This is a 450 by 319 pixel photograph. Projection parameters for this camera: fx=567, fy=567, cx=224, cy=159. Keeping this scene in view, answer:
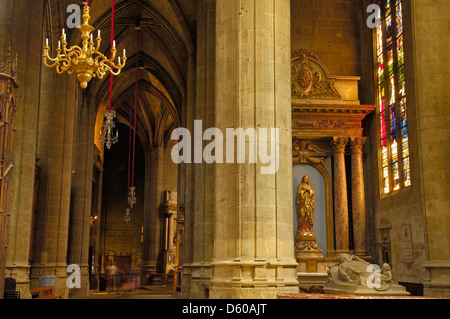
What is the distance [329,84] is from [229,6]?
823cm

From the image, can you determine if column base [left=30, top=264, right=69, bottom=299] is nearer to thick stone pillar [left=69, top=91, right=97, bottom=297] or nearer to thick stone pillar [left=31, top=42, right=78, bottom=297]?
thick stone pillar [left=31, top=42, right=78, bottom=297]

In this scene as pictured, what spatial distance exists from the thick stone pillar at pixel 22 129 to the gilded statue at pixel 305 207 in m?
7.85

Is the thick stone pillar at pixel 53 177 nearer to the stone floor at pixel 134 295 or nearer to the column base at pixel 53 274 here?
the column base at pixel 53 274

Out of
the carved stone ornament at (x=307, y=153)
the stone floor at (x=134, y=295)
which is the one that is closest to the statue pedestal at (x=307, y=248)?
the carved stone ornament at (x=307, y=153)

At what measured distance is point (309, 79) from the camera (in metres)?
18.4

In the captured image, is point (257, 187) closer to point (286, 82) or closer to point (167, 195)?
point (286, 82)

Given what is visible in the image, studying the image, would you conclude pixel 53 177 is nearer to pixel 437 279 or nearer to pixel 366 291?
pixel 366 291

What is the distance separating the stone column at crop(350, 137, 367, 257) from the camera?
1786 cm

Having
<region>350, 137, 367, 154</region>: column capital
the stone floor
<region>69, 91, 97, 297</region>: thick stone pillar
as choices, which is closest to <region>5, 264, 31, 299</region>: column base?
the stone floor

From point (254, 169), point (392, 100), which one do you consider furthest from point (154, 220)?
point (254, 169)

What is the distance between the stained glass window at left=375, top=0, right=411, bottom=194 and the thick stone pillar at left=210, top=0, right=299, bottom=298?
747 cm

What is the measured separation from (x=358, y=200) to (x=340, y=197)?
2.08ft

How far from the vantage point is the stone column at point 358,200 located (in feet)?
58.6
